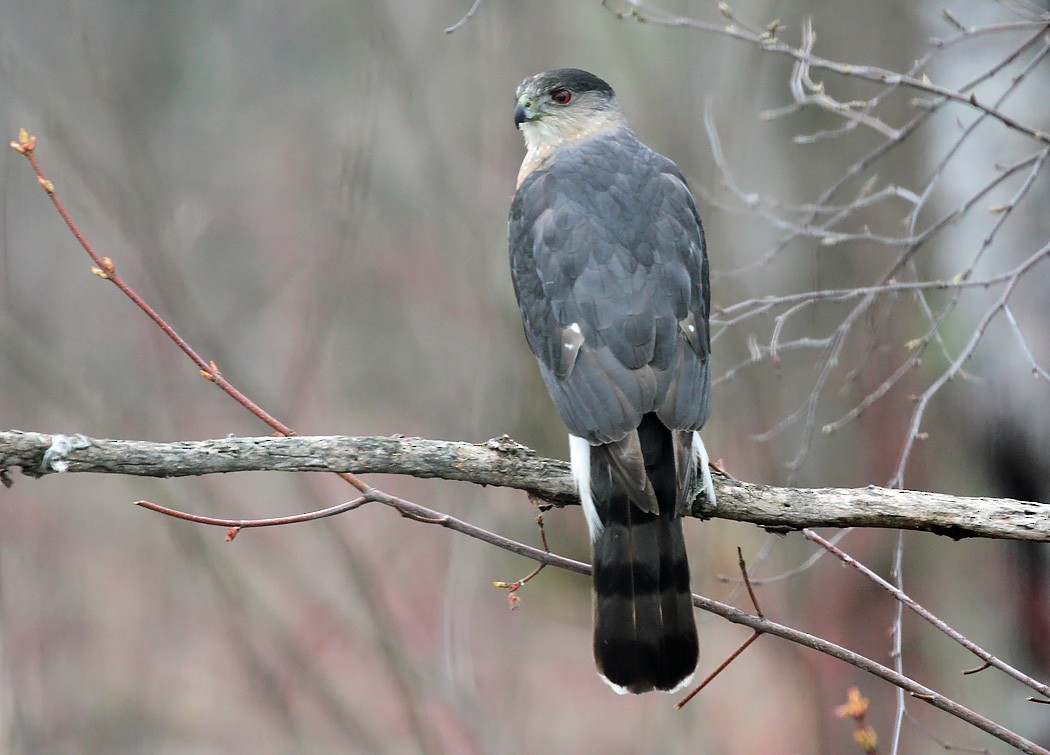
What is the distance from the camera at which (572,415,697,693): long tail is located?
3088mm

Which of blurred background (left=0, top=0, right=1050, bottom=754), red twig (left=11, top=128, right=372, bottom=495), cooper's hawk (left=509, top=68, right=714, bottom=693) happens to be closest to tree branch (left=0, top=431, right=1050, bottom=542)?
red twig (left=11, top=128, right=372, bottom=495)

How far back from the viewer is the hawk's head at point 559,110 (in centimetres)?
445

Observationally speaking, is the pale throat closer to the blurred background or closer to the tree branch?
the blurred background

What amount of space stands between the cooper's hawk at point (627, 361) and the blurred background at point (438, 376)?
0.83 metres

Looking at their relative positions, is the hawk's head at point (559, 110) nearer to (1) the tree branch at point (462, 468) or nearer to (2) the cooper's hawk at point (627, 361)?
(2) the cooper's hawk at point (627, 361)

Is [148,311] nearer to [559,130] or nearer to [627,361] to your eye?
[627,361]

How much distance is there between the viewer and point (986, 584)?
20.5ft

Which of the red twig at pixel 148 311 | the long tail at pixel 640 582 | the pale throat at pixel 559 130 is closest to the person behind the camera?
the red twig at pixel 148 311

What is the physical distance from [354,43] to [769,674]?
20.3ft

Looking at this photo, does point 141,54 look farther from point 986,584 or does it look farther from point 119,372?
point 986,584

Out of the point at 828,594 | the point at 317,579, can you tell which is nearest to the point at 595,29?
the point at 828,594

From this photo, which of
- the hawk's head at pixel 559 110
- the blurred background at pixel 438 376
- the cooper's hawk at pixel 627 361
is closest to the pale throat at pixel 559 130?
the hawk's head at pixel 559 110

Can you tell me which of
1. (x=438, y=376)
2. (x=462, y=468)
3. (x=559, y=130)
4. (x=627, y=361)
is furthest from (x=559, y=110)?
(x=438, y=376)

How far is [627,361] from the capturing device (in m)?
3.29
